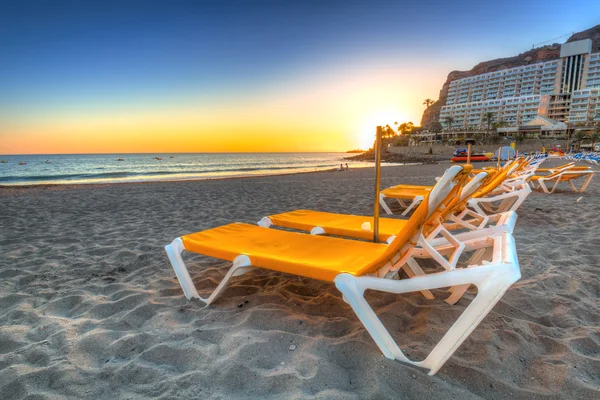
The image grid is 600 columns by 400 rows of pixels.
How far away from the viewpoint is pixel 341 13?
37.5 ft

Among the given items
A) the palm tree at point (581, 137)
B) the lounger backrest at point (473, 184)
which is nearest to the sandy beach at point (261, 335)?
the lounger backrest at point (473, 184)

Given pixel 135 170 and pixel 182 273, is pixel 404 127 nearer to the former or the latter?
pixel 135 170

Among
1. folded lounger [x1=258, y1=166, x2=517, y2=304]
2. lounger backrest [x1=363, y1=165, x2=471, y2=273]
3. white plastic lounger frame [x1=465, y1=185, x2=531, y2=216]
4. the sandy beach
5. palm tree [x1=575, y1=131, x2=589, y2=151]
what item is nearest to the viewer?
the sandy beach

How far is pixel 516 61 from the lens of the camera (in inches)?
4835

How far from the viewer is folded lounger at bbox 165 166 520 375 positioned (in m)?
1.28

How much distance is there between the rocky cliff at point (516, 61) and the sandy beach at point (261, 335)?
10225 centimetres

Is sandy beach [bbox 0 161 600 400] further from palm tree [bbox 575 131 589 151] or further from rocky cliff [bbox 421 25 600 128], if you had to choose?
rocky cliff [bbox 421 25 600 128]

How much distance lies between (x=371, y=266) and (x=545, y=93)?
379 feet

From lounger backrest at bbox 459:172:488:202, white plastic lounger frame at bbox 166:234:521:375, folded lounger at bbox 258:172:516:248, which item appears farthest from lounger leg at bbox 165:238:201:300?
lounger backrest at bbox 459:172:488:202

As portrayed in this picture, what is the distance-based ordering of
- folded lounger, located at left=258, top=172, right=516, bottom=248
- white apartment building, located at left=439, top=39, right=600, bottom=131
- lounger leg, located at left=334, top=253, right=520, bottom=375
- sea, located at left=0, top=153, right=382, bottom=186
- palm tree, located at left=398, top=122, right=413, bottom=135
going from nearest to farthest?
lounger leg, located at left=334, top=253, right=520, bottom=375, folded lounger, located at left=258, top=172, right=516, bottom=248, sea, located at left=0, top=153, right=382, bottom=186, white apartment building, located at left=439, top=39, right=600, bottom=131, palm tree, located at left=398, top=122, right=413, bottom=135

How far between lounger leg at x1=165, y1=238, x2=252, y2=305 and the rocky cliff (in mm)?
102762

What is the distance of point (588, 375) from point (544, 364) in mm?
166

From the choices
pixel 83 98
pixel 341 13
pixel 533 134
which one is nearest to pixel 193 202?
pixel 341 13

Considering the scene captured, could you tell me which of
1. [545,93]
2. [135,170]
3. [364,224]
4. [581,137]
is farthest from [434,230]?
→ [545,93]
